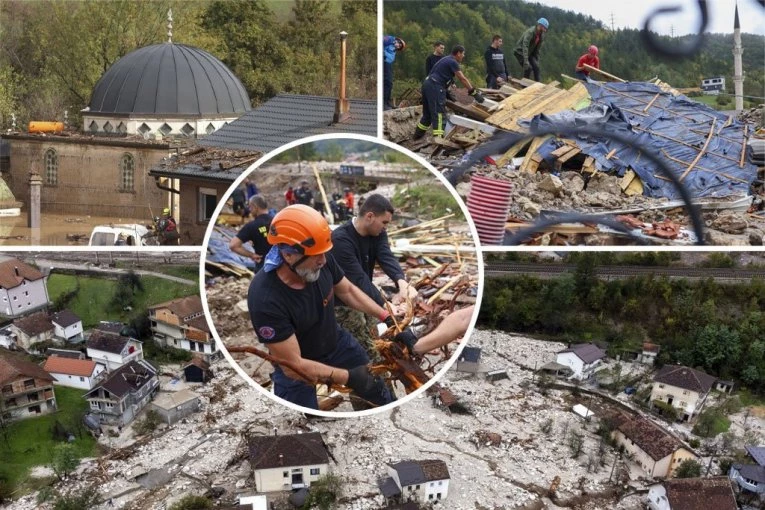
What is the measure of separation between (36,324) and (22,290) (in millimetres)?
461

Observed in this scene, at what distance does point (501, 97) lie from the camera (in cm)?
577

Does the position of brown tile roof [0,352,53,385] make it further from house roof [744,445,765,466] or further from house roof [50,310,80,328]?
house roof [744,445,765,466]

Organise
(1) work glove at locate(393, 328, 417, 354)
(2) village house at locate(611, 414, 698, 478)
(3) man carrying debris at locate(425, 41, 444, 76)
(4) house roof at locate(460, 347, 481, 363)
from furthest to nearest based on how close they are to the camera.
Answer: (4) house roof at locate(460, 347, 481, 363) < (2) village house at locate(611, 414, 698, 478) < (3) man carrying debris at locate(425, 41, 444, 76) < (1) work glove at locate(393, 328, 417, 354)

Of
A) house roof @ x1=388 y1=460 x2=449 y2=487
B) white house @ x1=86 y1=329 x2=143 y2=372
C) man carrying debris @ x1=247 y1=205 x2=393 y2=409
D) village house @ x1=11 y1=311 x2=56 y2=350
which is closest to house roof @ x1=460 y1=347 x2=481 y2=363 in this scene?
house roof @ x1=388 y1=460 x2=449 y2=487

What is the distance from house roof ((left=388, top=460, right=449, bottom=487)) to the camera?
7102 mm

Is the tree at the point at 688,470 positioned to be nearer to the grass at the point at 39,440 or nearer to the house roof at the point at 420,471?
the house roof at the point at 420,471

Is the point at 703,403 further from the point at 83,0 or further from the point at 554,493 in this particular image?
the point at 83,0

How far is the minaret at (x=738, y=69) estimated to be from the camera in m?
5.70

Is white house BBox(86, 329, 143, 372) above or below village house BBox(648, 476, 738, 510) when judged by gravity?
above

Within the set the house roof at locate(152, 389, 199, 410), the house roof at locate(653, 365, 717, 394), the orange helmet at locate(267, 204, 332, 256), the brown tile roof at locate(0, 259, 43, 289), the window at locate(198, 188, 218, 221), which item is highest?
the orange helmet at locate(267, 204, 332, 256)

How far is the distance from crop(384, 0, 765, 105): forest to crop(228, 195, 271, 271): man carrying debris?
2837 mm

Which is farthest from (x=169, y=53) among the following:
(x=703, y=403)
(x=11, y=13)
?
(x=703, y=403)

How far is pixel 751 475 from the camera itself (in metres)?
7.57

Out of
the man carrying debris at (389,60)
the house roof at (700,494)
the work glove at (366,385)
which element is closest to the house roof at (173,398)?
the man carrying debris at (389,60)
